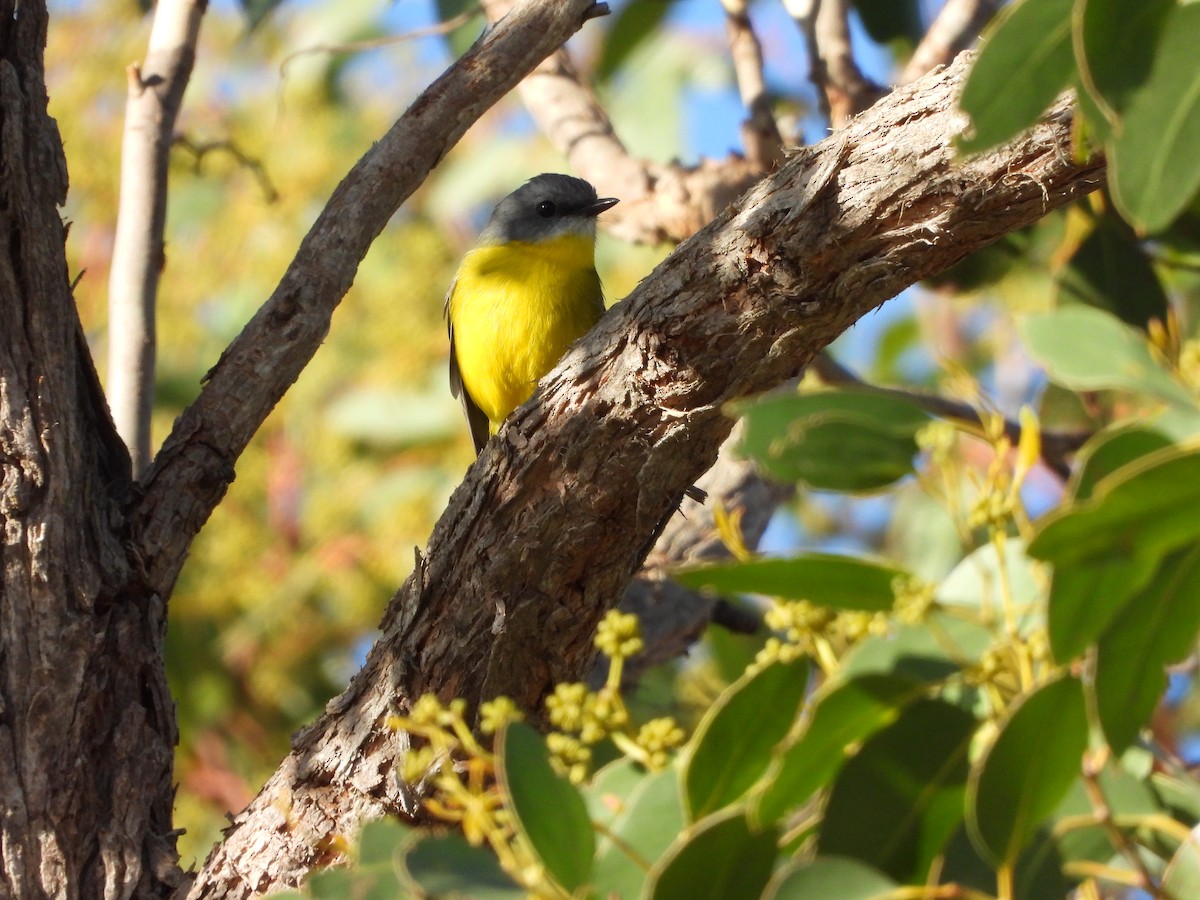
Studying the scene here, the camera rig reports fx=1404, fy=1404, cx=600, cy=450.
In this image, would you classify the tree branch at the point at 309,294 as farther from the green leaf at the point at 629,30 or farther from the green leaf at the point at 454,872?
the green leaf at the point at 629,30

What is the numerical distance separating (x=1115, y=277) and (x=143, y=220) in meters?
3.08

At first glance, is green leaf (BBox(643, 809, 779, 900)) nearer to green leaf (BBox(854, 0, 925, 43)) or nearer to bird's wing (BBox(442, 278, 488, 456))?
bird's wing (BBox(442, 278, 488, 456))

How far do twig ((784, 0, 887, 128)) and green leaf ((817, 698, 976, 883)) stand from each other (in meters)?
4.05

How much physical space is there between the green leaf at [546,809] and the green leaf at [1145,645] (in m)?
0.56

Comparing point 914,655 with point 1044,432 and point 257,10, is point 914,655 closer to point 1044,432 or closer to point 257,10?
point 1044,432

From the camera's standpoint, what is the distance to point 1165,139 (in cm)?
154

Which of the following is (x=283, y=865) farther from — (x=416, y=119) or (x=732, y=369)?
(x=416, y=119)

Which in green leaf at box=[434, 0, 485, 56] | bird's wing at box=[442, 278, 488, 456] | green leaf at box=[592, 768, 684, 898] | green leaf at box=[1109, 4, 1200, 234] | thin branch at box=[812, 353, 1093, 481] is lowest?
green leaf at box=[592, 768, 684, 898]

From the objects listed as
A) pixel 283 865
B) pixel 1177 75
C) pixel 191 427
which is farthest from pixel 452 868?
pixel 191 427

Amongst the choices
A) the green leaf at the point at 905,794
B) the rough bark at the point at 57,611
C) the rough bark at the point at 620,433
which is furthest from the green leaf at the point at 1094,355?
the rough bark at the point at 57,611

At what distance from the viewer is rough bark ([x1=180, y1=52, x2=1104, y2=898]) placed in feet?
8.78

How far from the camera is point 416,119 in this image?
148 inches

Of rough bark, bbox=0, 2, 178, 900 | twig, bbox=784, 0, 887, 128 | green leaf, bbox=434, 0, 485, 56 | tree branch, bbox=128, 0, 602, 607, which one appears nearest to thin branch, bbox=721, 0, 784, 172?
twig, bbox=784, 0, 887, 128

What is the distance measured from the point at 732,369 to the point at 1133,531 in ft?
5.21
